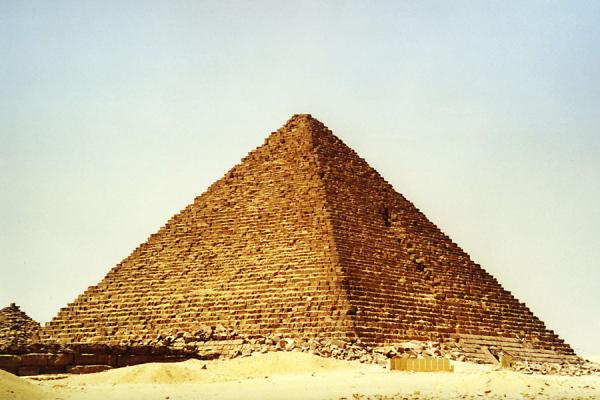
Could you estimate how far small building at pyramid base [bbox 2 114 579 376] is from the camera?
25391 mm

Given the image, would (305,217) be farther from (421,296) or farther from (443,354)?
(443,354)

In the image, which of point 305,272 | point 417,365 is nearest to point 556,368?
point 417,365

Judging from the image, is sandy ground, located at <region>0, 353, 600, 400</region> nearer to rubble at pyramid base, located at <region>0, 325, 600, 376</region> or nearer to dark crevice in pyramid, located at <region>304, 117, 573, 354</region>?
rubble at pyramid base, located at <region>0, 325, 600, 376</region>

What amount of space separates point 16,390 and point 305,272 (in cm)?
1309

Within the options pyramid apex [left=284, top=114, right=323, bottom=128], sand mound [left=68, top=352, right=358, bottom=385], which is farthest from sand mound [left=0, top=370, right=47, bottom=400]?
pyramid apex [left=284, top=114, right=323, bottom=128]

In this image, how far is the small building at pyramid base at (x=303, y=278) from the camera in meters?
25.4

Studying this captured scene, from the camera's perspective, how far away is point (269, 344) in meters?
24.0

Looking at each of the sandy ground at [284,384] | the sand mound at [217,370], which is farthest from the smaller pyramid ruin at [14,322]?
the sandy ground at [284,384]

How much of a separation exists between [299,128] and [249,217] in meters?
5.93

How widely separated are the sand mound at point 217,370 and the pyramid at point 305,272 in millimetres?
2170

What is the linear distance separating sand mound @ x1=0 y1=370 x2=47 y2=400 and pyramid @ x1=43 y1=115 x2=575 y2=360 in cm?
1029

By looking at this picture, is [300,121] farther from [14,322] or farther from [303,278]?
[14,322]

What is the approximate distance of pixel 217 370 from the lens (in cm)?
2175

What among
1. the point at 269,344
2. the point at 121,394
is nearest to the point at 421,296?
the point at 269,344
